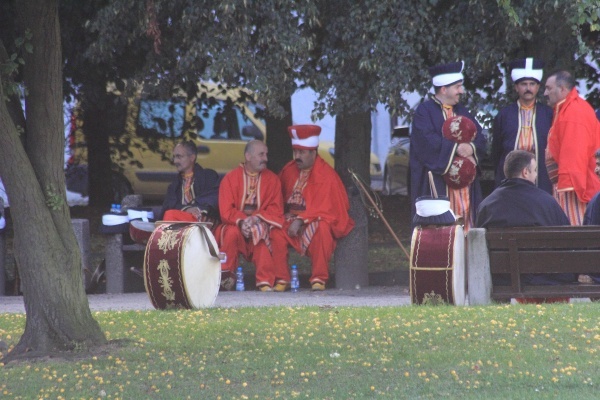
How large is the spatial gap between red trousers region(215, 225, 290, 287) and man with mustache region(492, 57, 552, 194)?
2331mm

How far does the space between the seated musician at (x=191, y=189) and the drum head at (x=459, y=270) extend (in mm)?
3893

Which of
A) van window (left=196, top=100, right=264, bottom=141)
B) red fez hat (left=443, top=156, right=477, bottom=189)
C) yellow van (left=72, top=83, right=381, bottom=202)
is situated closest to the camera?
red fez hat (left=443, top=156, right=477, bottom=189)

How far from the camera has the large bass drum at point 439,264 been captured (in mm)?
9023

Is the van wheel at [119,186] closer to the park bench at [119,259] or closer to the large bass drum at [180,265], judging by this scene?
the park bench at [119,259]

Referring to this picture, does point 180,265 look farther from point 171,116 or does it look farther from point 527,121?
point 171,116

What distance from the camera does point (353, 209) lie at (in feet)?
41.3

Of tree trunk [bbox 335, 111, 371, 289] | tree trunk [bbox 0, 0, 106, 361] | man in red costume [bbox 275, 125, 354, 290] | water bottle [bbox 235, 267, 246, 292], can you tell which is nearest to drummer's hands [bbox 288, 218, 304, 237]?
man in red costume [bbox 275, 125, 354, 290]

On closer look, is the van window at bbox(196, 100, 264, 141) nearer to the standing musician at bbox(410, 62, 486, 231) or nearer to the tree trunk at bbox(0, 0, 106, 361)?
the standing musician at bbox(410, 62, 486, 231)

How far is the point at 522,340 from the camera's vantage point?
7.79 meters

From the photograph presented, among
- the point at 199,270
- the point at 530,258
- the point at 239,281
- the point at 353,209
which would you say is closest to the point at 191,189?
the point at 239,281

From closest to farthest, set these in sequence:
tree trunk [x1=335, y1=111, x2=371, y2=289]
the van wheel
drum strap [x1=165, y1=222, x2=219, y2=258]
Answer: drum strap [x1=165, y1=222, x2=219, y2=258]
tree trunk [x1=335, y1=111, x2=371, y2=289]
the van wheel

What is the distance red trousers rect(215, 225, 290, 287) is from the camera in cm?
1206

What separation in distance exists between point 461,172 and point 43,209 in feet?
14.8

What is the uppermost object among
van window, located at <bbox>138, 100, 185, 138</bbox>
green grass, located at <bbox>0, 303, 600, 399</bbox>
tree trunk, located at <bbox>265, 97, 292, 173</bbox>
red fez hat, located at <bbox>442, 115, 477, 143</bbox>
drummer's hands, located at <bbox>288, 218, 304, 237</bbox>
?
van window, located at <bbox>138, 100, 185, 138</bbox>
